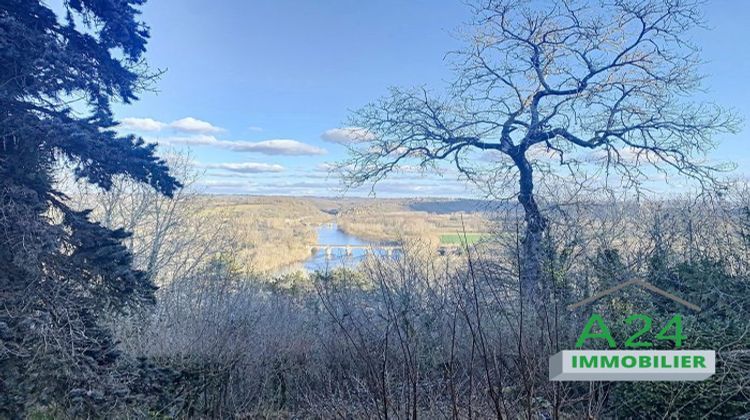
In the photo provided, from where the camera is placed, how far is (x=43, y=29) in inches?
216

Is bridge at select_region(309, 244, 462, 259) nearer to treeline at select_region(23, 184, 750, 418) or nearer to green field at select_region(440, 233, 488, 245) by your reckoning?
treeline at select_region(23, 184, 750, 418)

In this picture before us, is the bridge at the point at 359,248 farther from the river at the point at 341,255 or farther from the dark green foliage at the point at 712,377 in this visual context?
the dark green foliage at the point at 712,377

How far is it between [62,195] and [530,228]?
321 inches

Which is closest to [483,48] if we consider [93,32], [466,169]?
[466,169]

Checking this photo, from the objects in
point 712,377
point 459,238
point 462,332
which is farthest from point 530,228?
point 459,238

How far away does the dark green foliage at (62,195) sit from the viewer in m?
4.76

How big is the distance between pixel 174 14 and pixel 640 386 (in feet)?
32.4

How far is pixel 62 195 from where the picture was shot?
18.8ft

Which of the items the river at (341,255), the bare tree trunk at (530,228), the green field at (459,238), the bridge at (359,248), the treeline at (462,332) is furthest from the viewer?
the river at (341,255)

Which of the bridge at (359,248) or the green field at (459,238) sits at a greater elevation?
the green field at (459,238)

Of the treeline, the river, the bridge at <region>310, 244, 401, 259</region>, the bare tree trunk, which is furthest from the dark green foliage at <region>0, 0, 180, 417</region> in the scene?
the bare tree trunk

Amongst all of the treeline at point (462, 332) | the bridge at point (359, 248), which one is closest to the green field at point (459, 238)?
the treeline at point (462, 332)

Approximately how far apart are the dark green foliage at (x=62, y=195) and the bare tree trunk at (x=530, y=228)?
6.47 meters

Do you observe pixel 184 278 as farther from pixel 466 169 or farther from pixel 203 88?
pixel 466 169
